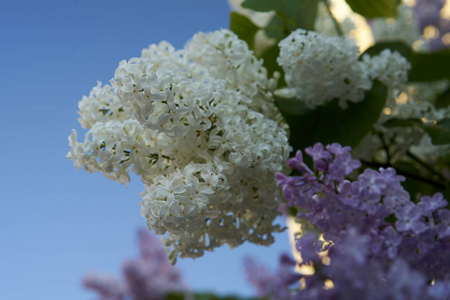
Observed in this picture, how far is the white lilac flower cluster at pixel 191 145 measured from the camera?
377 mm

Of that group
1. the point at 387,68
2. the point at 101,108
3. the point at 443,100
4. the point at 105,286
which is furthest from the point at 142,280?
the point at 443,100

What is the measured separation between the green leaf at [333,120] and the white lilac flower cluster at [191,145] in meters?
0.06

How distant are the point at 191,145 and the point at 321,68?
0.17 metres

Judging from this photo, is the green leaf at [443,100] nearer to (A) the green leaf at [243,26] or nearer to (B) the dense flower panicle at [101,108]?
(A) the green leaf at [243,26]

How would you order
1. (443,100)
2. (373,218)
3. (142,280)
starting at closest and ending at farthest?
(373,218)
(142,280)
(443,100)

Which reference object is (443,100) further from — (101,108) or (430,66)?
(101,108)

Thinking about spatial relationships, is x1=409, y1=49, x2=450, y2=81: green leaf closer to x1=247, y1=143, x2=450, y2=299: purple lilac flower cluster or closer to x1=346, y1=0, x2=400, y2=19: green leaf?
x1=346, y1=0, x2=400, y2=19: green leaf

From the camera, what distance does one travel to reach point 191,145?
0.41 m

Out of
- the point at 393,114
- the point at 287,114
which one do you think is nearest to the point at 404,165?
the point at 393,114

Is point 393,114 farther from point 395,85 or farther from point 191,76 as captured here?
point 191,76

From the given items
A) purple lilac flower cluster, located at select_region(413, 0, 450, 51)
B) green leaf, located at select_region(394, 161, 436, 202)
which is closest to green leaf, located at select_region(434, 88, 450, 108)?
green leaf, located at select_region(394, 161, 436, 202)

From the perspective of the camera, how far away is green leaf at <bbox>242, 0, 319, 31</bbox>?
0.55 metres

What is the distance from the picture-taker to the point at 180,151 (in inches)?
16.2

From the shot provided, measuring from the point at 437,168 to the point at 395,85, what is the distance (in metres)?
0.21
